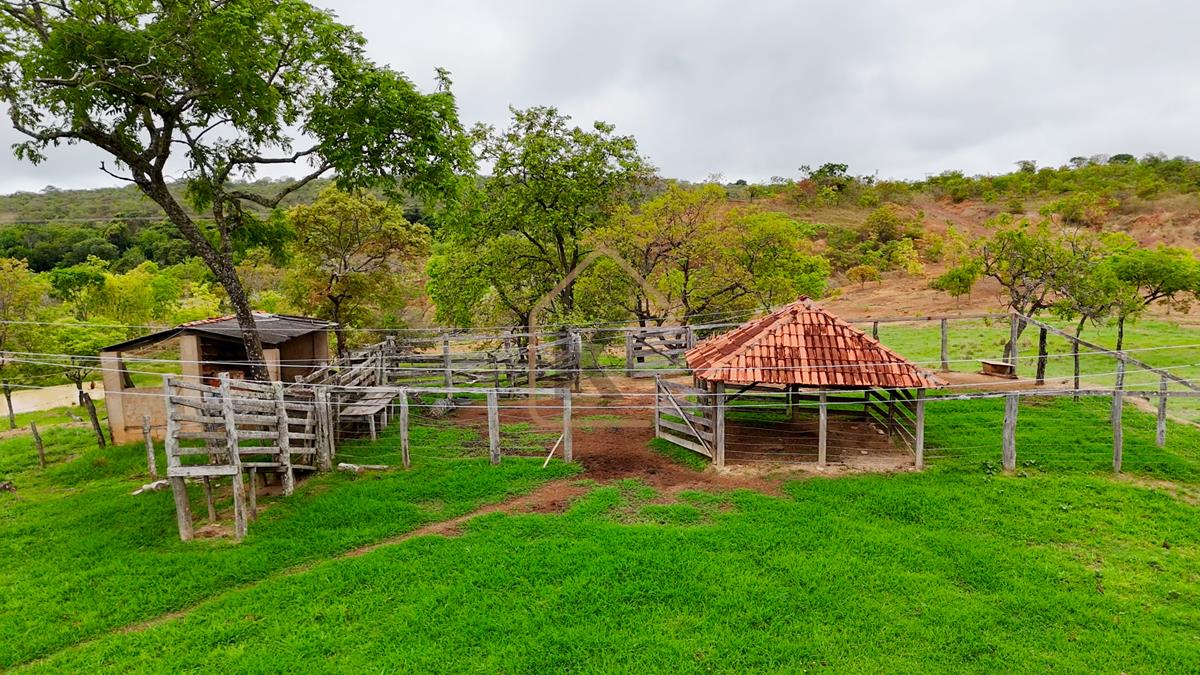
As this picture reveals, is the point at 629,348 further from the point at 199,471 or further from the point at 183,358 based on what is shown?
the point at 199,471

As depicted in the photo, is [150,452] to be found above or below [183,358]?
below

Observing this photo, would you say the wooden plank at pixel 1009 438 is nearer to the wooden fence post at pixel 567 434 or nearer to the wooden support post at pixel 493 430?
the wooden fence post at pixel 567 434

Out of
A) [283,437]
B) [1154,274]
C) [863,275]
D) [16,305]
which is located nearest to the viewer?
[283,437]

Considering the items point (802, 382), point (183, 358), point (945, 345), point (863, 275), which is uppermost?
point (863, 275)

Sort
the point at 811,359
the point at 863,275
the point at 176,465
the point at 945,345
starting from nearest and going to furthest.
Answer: the point at 176,465
the point at 811,359
the point at 945,345
the point at 863,275

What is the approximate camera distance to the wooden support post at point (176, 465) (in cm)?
981

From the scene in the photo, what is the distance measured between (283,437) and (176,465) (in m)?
2.13

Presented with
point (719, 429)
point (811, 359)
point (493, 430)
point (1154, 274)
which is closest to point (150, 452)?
point (493, 430)

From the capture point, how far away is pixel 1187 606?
8.14 meters

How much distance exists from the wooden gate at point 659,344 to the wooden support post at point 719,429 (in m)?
6.61

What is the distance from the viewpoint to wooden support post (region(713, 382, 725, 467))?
42.7 ft

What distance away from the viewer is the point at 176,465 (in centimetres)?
988

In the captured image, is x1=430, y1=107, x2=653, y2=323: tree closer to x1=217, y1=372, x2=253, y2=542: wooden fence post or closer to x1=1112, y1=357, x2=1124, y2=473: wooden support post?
x1=217, y1=372, x2=253, y2=542: wooden fence post

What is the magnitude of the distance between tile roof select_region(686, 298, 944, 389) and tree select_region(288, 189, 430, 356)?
1257 cm
